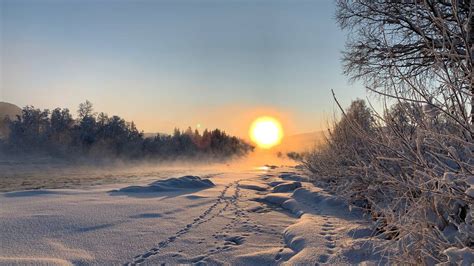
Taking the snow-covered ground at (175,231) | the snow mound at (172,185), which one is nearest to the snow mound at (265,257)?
the snow-covered ground at (175,231)

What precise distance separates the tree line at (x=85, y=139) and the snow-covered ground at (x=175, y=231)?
38.9m

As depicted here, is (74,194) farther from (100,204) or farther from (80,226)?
(80,226)

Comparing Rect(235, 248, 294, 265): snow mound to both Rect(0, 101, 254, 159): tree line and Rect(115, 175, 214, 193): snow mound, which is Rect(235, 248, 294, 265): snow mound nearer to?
Rect(115, 175, 214, 193): snow mound

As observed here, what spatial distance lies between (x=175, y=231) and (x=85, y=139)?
4404 cm

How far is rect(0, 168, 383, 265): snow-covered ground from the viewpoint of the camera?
390 cm

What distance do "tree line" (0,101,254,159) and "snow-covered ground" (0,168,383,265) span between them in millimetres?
38880

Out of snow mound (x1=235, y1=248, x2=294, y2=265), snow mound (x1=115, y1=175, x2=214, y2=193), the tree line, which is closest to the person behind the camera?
snow mound (x1=235, y1=248, x2=294, y2=265)

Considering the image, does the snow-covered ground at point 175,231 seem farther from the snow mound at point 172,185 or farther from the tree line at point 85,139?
the tree line at point 85,139

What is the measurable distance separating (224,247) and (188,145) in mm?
53196

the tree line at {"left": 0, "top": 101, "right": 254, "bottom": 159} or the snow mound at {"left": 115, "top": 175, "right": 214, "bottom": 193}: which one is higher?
the tree line at {"left": 0, "top": 101, "right": 254, "bottom": 159}

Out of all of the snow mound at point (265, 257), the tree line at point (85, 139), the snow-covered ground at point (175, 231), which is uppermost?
the tree line at point (85, 139)

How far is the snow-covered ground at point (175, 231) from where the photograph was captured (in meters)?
3.90

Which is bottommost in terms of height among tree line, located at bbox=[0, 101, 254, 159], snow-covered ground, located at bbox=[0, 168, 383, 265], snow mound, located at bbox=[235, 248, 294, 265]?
snow mound, located at bbox=[235, 248, 294, 265]

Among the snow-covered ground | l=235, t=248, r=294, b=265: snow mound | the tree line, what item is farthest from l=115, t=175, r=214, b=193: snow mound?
the tree line
